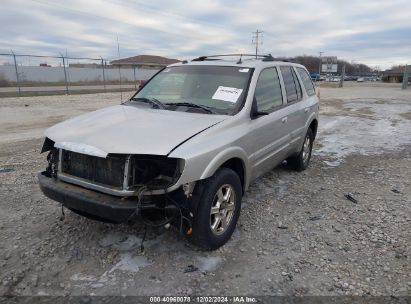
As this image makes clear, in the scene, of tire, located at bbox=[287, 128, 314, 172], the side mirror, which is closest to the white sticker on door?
the side mirror

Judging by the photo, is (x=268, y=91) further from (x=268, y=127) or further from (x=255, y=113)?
(x=255, y=113)

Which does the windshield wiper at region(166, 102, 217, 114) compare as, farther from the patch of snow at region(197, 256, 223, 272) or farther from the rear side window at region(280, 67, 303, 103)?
the rear side window at region(280, 67, 303, 103)

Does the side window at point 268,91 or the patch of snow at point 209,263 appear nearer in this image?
the patch of snow at point 209,263

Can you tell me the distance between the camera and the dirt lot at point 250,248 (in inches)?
121

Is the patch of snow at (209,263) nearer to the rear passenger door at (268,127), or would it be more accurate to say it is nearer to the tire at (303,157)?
the rear passenger door at (268,127)

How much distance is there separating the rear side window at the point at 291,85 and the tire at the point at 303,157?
2.82ft

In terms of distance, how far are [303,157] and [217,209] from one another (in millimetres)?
3153

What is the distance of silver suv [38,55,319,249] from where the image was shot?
3.07 meters

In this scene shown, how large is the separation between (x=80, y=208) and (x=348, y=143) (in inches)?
281

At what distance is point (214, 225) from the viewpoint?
3521 mm

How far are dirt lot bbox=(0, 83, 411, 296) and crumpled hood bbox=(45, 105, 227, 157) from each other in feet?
3.53

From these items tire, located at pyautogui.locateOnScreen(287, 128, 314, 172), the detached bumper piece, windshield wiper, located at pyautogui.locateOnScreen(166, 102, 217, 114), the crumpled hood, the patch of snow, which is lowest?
the patch of snow

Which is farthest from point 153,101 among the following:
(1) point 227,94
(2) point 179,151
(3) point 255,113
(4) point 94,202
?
(4) point 94,202

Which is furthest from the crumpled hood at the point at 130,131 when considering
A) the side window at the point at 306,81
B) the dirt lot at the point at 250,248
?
the side window at the point at 306,81
